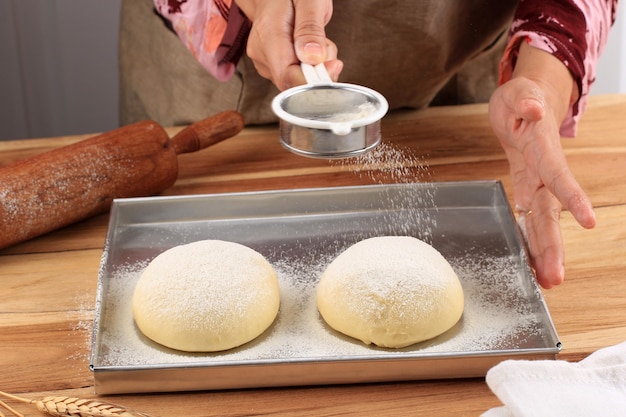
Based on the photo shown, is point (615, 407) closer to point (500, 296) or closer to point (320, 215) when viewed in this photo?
point (500, 296)

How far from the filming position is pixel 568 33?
4.53ft

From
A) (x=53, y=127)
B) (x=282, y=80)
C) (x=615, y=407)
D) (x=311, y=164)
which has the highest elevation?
(x=282, y=80)

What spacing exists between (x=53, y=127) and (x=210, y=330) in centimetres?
173

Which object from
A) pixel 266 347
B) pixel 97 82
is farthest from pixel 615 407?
pixel 97 82

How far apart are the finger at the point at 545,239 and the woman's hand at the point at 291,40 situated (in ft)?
1.18

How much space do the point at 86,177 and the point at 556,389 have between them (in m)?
0.81

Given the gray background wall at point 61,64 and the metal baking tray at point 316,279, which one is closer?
the metal baking tray at point 316,279

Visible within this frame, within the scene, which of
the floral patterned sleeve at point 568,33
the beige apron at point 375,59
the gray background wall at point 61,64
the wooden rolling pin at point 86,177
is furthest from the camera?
the gray background wall at point 61,64

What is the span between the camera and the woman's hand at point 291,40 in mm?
1096

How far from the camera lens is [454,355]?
0.93 meters

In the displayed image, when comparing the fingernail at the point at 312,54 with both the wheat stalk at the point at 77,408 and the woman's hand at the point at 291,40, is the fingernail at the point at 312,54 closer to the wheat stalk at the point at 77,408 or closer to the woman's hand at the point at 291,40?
the woman's hand at the point at 291,40

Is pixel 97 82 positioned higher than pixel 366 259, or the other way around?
pixel 366 259

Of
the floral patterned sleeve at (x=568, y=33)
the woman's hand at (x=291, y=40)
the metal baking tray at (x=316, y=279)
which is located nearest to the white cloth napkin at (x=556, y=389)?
the metal baking tray at (x=316, y=279)

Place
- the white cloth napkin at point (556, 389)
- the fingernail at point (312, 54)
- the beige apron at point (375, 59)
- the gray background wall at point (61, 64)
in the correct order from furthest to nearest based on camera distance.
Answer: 1. the gray background wall at point (61, 64)
2. the beige apron at point (375, 59)
3. the fingernail at point (312, 54)
4. the white cloth napkin at point (556, 389)
